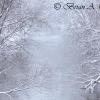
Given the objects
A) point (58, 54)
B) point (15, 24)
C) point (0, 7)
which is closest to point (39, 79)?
point (15, 24)

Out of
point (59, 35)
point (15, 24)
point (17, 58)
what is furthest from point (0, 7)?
point (59, 35)

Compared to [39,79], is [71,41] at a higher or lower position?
higher

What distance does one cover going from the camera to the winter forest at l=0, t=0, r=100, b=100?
11.3 metres

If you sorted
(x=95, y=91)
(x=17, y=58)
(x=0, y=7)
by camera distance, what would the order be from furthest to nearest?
(x=95, y=91), (x=17, y=58), (x=0, y=7)

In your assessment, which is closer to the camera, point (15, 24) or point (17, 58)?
point (15, 24)

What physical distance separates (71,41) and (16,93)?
188 inches

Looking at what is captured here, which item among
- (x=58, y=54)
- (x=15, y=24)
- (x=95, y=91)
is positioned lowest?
(x=95, y=91)

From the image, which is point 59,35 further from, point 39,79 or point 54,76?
point 39,79

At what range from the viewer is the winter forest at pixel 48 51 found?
11297mm

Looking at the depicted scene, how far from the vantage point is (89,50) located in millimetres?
14656

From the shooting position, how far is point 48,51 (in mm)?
16906

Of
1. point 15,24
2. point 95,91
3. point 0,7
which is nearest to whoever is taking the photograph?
point 0,7

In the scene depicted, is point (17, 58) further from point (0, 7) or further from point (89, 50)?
point (89, 50)

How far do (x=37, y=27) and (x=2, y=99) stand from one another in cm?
397
